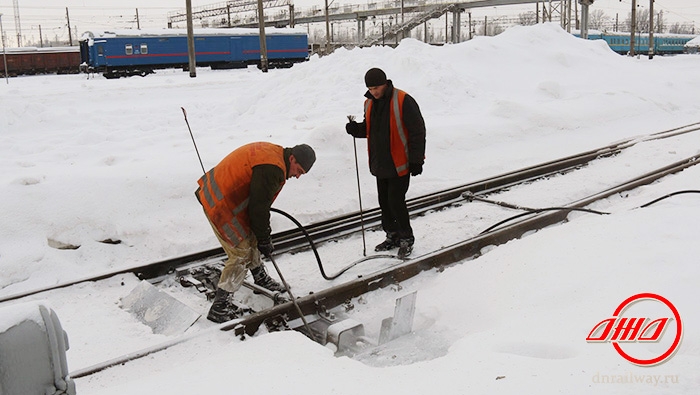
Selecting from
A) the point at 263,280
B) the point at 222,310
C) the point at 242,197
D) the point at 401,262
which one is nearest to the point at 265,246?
the point at 242,197

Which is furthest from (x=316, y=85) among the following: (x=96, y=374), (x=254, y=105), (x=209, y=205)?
(x=96, y=374)

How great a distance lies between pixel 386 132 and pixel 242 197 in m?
→ 2.12

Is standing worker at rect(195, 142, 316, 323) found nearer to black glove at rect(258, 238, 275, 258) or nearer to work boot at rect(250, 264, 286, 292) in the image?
black glove at rect(258, 238, 275, 258)

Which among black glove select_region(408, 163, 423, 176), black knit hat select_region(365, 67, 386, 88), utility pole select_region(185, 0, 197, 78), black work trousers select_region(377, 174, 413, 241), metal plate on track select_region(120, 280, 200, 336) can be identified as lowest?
metal plate on track select_region(120, 280, 200, 336)

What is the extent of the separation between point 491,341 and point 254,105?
12.8 metres

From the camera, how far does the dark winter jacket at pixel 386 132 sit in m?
6.29

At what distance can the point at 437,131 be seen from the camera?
12062 millimetres

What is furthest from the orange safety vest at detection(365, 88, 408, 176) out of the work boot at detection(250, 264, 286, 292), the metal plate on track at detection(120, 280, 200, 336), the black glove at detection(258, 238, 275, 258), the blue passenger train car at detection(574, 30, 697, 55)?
the blue passenger train car at detection(574, 30, 697, 55)

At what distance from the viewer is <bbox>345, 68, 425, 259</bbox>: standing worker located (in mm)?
6285

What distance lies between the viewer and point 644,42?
71438 millimetres

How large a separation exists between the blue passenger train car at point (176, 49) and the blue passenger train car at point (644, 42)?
113 feet

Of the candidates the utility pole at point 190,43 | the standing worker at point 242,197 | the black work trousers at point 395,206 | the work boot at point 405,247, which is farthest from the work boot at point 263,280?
the utility pole at point 190,43

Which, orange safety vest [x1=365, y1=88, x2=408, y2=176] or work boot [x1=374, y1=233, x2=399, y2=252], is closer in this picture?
orange safety vest [x1=365, y1=88, x2=408, y2=176]

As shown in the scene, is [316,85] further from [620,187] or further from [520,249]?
[520,249]
